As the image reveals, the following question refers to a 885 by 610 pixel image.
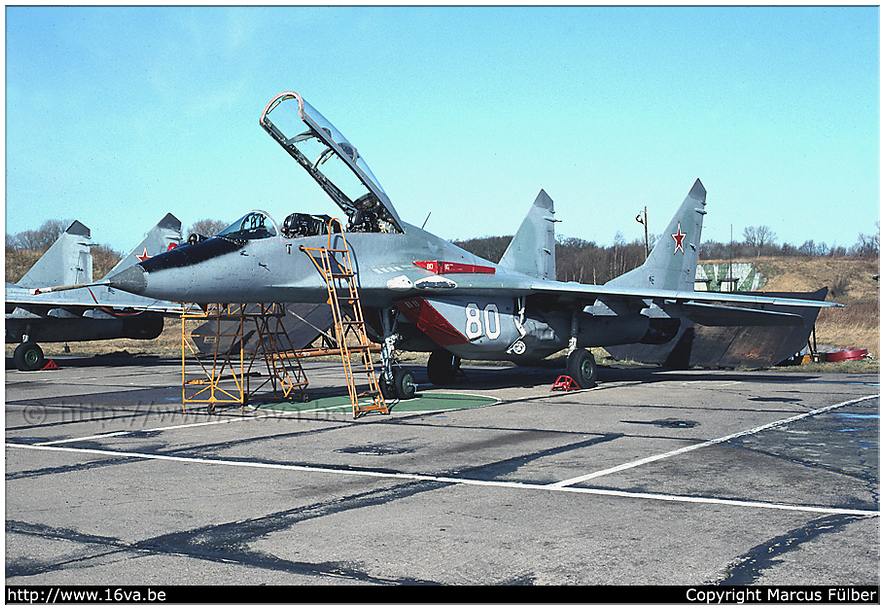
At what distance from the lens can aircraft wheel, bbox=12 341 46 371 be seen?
2356 cm

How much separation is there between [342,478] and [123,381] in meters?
13.8

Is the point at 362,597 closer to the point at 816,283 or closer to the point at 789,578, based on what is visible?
the point at 789,578

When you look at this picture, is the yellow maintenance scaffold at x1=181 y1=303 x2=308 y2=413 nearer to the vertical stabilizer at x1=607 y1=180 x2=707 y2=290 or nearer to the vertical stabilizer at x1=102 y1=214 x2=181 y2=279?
the vertical stabilizer at x1=102 y1=214 x2=181 y2=279

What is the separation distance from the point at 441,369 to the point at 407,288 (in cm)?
434

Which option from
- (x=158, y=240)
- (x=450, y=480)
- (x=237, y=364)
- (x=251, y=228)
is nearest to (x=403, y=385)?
(x=251, y=228)

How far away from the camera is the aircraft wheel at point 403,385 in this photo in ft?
45.3

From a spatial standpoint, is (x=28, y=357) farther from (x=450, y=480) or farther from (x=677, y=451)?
(x=677, y=451)

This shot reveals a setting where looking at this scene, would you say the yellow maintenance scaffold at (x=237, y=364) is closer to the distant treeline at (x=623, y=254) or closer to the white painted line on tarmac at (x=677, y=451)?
the white painted line on tarmac at (x=677, y=451)

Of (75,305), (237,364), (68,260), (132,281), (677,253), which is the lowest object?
(237,364)

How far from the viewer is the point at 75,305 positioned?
2327 centimetres

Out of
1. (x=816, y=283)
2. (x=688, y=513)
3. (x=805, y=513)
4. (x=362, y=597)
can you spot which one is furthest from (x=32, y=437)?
(x=816, y=283)

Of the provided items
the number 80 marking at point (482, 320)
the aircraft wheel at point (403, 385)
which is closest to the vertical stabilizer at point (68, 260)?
the aircraft wheel at point (403, 385)

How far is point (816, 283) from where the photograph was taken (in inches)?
2638

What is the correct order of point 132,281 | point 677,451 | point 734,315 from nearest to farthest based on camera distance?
point 677,451 < point 132,281 < point 734,315
